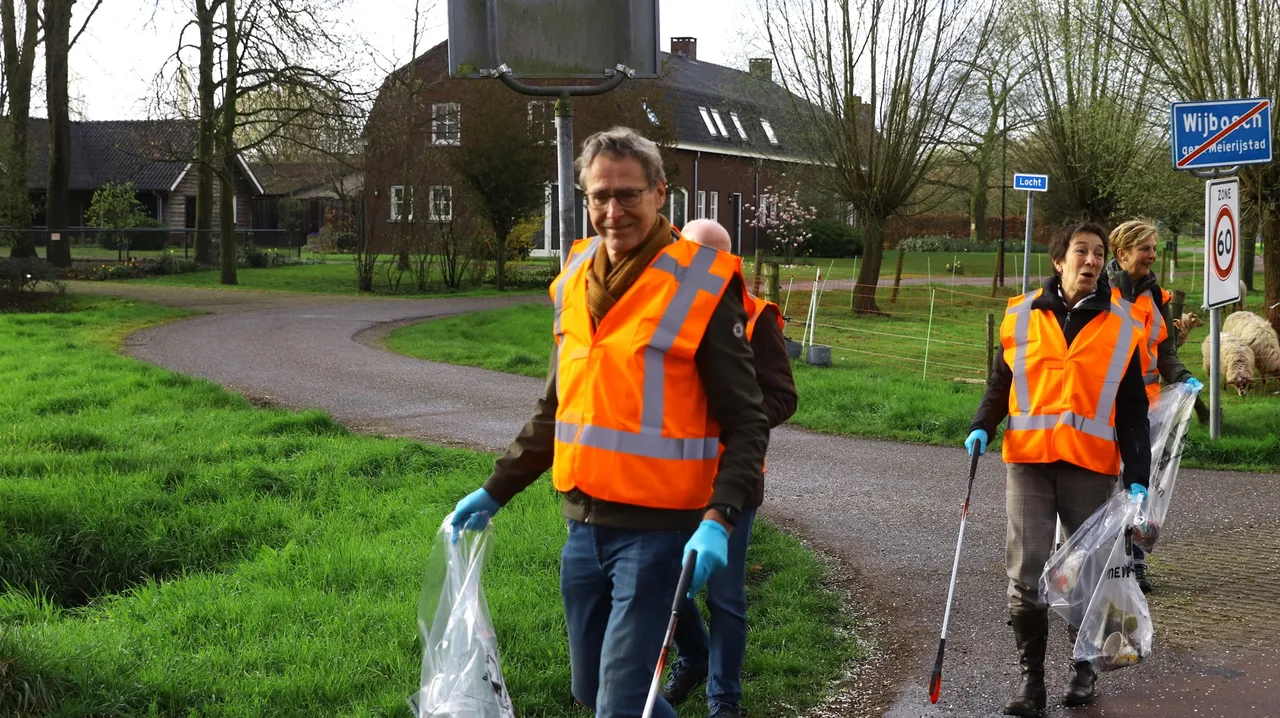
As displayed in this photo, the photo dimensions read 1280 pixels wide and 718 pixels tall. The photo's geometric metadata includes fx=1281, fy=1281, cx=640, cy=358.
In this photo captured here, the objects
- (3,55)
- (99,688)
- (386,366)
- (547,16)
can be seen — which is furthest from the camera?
(3,55)

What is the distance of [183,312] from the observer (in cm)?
2202

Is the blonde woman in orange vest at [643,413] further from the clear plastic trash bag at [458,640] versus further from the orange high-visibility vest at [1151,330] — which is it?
the orange high-visibility vest at [1151,330]

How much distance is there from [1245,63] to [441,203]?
725 inches

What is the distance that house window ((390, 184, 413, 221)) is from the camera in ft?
93.2

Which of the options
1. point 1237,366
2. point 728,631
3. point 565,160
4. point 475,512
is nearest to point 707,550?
point 475,512

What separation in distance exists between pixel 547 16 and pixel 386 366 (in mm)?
10560

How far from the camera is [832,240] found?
160ft

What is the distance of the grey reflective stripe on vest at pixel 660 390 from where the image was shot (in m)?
3.08

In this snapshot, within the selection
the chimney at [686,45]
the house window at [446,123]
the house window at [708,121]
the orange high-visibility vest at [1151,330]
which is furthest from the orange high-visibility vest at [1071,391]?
the chimney at [686,45]

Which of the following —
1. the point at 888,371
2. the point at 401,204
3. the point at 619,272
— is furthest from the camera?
the point at 401,204

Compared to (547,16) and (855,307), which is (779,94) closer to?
(855,307)

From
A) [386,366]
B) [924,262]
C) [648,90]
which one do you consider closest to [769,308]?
[386,366]

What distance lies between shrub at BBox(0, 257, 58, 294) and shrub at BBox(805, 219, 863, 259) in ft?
97.9

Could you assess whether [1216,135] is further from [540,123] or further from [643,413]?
[540,123]
